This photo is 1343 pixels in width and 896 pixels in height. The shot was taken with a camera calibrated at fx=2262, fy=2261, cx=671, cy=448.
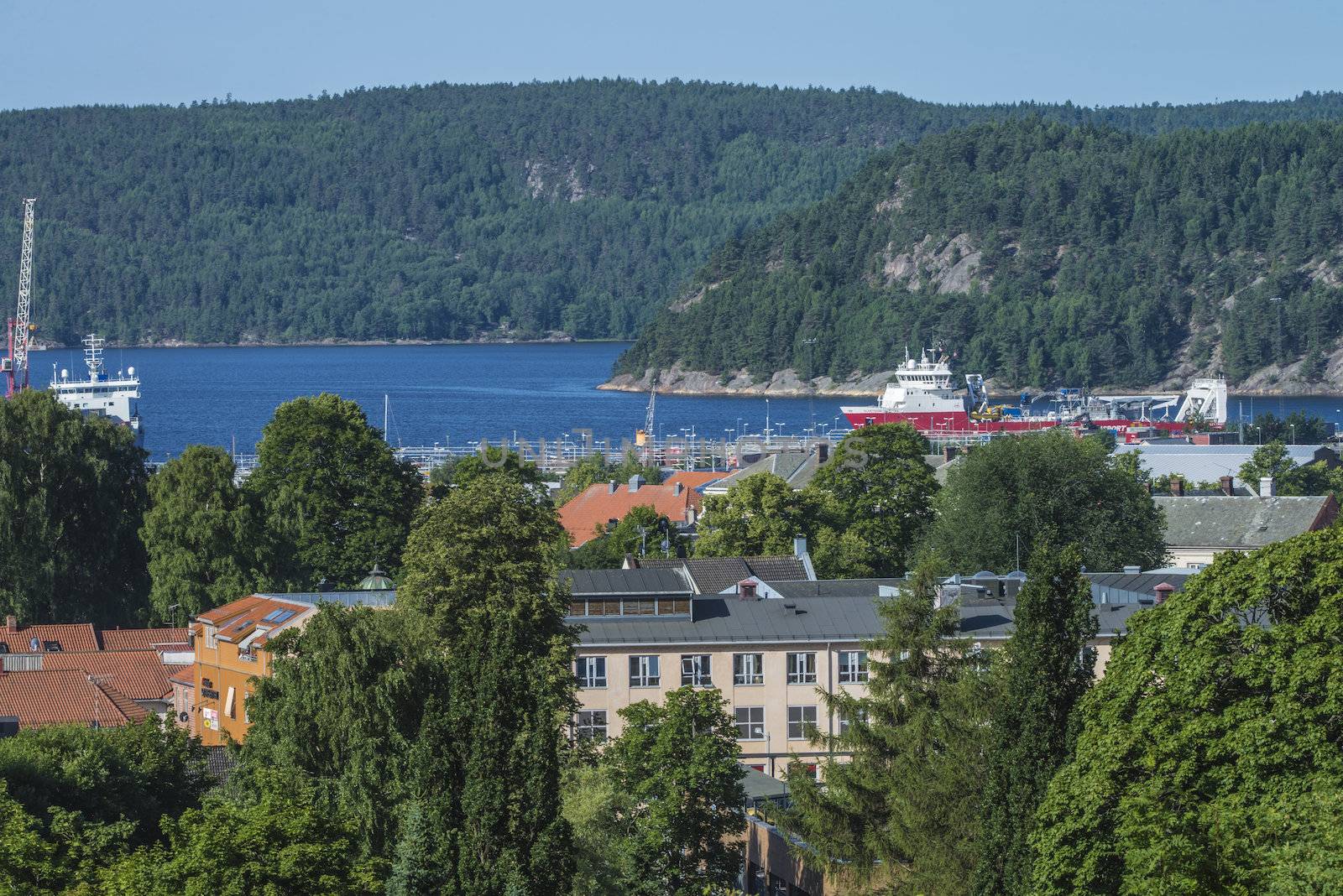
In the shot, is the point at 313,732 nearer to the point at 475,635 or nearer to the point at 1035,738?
the point at 475,635

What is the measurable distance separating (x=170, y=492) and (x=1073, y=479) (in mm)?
21153

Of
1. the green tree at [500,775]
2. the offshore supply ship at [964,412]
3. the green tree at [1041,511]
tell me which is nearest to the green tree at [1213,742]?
the green tree at [500,775]

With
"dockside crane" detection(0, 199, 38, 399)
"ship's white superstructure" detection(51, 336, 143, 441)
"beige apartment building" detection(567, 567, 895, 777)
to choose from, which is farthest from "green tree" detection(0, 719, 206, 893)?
"dockside crane" detection(0, 199, 38, 399)

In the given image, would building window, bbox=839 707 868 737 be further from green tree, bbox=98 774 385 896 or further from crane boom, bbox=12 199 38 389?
crane boom, bbox=12 199 38 389

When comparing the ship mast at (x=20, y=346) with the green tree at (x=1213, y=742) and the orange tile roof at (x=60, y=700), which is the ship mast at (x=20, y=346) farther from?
the green tree at (x=1213, y=742)

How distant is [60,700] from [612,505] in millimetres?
30442

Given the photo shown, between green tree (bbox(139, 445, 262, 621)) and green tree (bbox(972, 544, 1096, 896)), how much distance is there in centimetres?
2923

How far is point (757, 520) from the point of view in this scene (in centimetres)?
5394

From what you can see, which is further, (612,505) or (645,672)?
(612,505)

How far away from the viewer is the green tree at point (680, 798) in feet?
90.8

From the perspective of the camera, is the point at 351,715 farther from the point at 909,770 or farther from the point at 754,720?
the point at 754,720

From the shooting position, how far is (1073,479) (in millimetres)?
53625

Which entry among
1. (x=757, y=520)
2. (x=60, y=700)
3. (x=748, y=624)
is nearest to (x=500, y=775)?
(x=748, y=624)

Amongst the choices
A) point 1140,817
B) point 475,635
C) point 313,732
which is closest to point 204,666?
point 313,732
